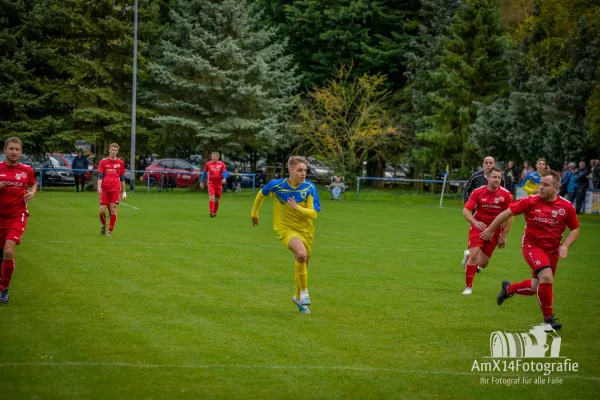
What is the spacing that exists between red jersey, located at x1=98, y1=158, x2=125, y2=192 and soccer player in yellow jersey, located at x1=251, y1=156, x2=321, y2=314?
10006 millimetres

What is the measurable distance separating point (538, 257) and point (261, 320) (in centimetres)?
359

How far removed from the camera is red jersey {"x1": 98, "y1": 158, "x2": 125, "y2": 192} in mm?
21531

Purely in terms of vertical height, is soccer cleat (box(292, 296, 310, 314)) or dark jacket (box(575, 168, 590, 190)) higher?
dark jacket (box(575, 168, 590, 190))

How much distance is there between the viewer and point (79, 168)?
45250mm

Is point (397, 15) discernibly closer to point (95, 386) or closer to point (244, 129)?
point (244, 129)

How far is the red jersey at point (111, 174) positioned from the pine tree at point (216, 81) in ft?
92.6

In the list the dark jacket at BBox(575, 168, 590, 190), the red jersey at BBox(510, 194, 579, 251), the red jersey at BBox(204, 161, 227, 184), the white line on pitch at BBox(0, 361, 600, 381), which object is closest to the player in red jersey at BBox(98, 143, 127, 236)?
the red jersey at BBox(204, 161, 227, 184)

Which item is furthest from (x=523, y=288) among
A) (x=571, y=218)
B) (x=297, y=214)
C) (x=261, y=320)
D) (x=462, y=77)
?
(x=462, y=77)

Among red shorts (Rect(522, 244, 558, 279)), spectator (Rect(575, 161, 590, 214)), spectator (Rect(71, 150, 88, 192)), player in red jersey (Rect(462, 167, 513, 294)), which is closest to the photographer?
red shorts (Rect(522, 244, 558, 279))

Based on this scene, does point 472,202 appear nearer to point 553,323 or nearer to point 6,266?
point 553,323

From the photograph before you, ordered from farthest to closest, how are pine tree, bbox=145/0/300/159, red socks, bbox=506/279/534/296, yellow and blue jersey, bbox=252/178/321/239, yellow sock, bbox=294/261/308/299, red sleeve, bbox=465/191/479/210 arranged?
pine tree, bbox=145/0/300/159 → red sleeve, bbox=465/191/479/210 → yellow and blue jersey, bbox=252/178/321/239 → yellow sock, bbox=294/261/308/299 → red socks, bbox=506/279/534/296

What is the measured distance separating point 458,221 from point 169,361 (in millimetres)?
23146

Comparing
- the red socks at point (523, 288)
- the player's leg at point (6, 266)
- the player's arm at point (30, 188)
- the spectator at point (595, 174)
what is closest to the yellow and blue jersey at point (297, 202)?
the red socks at point (523, 288)

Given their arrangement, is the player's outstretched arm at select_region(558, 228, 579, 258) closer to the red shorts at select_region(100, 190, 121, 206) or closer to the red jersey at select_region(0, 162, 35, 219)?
the red jersey at select_region(0, 162, 35, 219)
